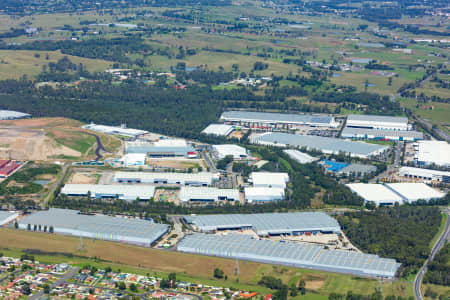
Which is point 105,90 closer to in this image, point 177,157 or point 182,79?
point 182,79

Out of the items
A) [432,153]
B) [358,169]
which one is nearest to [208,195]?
[358,169]

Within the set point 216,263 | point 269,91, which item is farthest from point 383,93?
point 216,263

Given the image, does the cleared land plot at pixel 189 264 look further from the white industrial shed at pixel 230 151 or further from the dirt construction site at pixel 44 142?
the white industrial shed at pixel 230 151

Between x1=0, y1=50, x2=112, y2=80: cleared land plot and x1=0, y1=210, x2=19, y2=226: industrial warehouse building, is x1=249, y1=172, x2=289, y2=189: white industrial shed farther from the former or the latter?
x1=0, y1=50, x2=112, y2=80: cleared land plot

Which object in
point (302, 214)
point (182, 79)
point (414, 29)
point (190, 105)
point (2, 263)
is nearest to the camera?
point (2, 263)

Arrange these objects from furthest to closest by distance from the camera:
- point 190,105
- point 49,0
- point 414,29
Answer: point 49,0 < point 414,29 < point 190,105

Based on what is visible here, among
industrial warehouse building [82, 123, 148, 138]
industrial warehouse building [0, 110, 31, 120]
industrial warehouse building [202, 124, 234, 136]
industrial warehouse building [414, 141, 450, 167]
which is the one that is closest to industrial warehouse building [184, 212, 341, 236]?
industrial warehouse building [414, 141, 450, 167]
